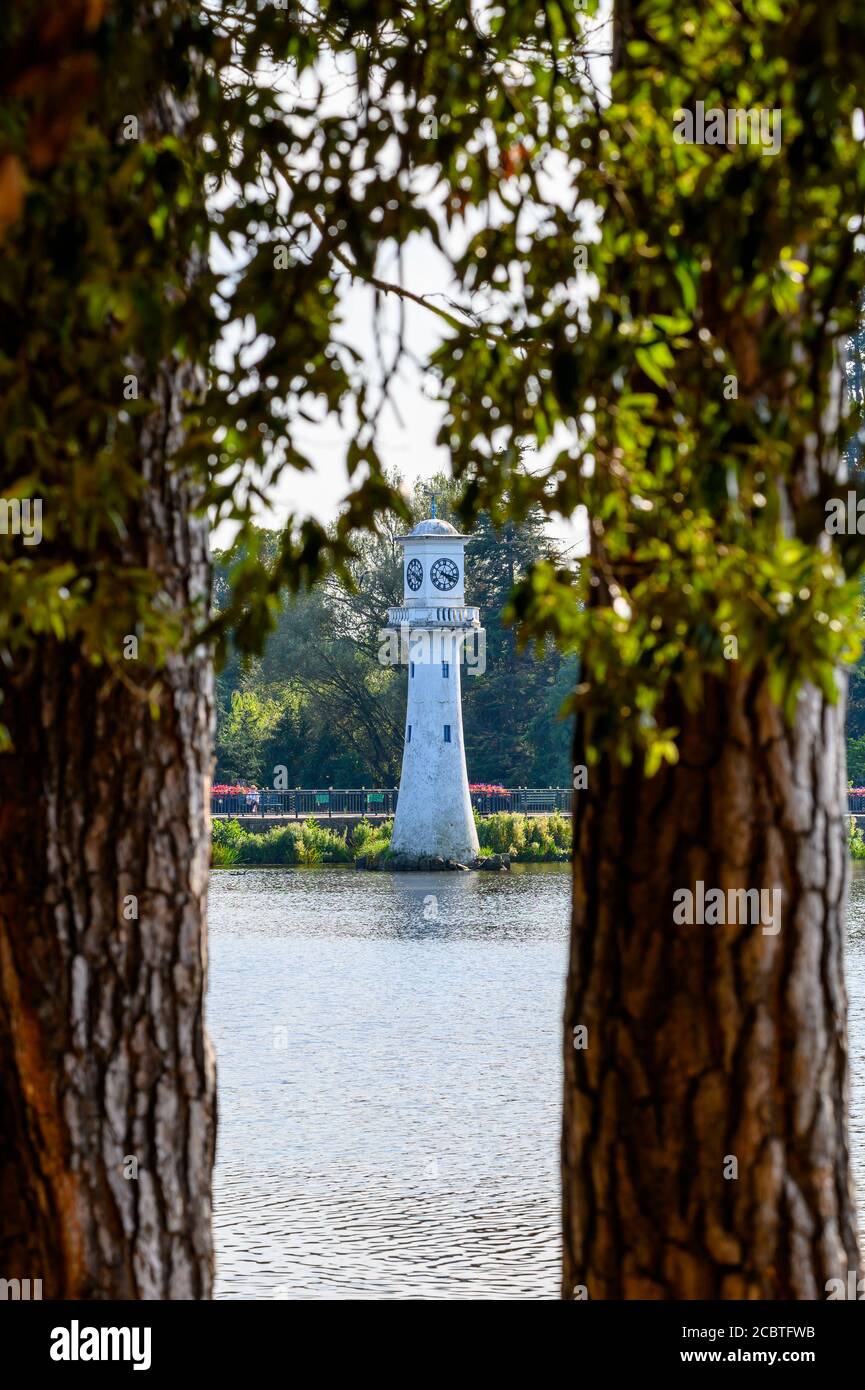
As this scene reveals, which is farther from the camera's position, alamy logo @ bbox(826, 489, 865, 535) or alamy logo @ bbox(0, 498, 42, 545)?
Answer: alamy logo @ bbox(0, 498, 42, 545)

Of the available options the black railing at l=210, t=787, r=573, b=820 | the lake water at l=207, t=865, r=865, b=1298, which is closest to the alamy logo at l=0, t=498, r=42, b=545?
the lake water at l=207, t=865, r=865, b=1298

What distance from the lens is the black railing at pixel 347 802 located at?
155 ft

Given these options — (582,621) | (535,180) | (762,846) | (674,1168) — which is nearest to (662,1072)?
(674,1168)

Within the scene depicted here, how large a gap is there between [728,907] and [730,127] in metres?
1.48

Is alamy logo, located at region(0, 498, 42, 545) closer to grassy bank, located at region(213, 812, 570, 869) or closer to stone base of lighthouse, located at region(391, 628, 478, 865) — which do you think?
stone base of lighthouse, located at region(391, 628, 478, 865)

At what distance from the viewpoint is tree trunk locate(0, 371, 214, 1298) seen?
4.59 metres

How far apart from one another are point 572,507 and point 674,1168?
1339 millimetres

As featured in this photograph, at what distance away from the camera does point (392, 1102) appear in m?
15.7

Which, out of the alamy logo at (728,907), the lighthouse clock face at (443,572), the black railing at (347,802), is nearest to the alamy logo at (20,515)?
the alamy logo at (728,907)
